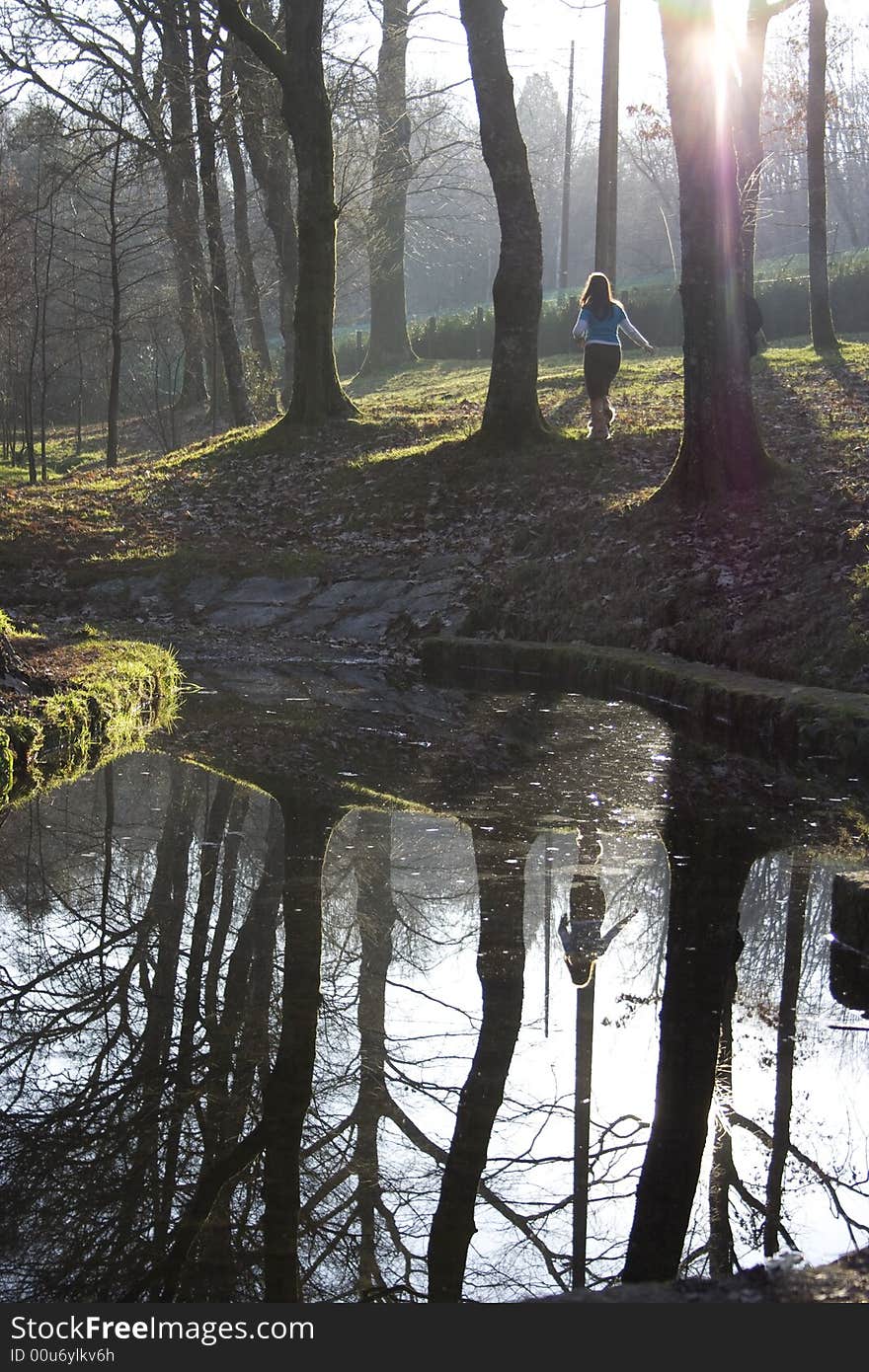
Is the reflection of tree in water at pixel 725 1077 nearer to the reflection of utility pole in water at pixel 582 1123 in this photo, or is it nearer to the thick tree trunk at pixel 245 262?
the reflection of utility pole in water at pixel 582 1123

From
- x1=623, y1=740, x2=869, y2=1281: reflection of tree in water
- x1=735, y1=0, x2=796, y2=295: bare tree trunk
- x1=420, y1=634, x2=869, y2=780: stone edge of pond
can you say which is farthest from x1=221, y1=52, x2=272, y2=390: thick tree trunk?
x1=623, y1=740, x2=869, y2=1281: reflection of tree in water

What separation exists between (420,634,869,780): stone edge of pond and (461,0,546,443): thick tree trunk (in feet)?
15.1

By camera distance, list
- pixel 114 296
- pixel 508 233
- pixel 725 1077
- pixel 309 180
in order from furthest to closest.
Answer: pixel 114 296 → pixel 309 180 → pixel 508 233 → pixel 725 1077

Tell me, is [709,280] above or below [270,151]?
below

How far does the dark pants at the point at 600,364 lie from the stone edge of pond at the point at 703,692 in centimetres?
411

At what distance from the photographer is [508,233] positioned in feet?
52.4

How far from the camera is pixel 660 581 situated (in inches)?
456

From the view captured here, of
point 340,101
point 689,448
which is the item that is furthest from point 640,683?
point 340,101

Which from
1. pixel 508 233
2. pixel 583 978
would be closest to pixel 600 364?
pixel 508 233

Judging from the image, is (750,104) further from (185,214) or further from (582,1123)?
(582,1123)

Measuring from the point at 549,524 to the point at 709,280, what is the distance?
2.91 meters

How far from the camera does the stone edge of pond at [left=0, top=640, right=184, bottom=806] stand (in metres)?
7.16

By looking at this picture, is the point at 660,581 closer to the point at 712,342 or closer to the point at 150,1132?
the point at 712,342

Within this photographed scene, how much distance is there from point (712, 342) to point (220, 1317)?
11.2 meters
